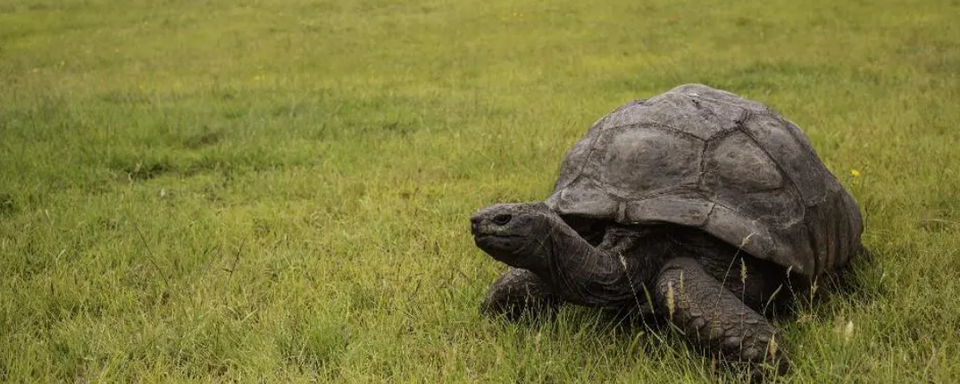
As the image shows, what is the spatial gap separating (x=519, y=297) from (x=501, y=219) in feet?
2.68

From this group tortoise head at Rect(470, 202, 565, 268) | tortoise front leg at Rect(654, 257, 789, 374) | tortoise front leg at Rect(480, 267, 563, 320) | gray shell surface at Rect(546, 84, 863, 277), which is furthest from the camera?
tortoise front leg at Rect(480, 267, 563, 320)

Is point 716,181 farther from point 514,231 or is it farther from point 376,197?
point 376,197

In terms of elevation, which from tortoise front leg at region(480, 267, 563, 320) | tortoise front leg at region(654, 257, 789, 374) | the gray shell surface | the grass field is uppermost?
the gray shell surface

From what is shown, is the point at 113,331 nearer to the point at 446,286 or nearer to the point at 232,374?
the point at 232,374

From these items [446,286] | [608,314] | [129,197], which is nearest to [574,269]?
[608,314]

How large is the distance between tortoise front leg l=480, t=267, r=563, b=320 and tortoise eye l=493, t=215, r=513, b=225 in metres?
0.69

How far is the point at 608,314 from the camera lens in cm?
339

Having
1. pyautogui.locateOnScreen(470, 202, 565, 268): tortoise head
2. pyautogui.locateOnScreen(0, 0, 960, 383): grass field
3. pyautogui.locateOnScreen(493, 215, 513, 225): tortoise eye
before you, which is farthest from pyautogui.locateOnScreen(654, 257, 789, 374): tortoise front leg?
pyautogui.locateOnScreen(493, 215, 513, 225): tortoise eye

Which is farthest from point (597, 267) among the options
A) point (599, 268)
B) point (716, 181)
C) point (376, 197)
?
point (376, 197)

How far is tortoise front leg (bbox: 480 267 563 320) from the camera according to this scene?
3.33 meters

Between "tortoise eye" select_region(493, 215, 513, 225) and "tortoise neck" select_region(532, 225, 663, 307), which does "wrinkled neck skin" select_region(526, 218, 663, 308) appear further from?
"tortoise eye" select_region(493, 215, 513, 225)

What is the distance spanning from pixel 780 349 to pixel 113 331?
2.85 meters

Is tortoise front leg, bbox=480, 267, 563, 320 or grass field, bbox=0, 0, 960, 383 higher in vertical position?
tortoise front leg, bbox=480, 267, 563, 320

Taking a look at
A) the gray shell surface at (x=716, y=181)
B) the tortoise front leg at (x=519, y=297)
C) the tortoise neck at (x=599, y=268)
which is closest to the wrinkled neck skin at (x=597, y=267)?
the tortoise neck at (x=599, y=268)
